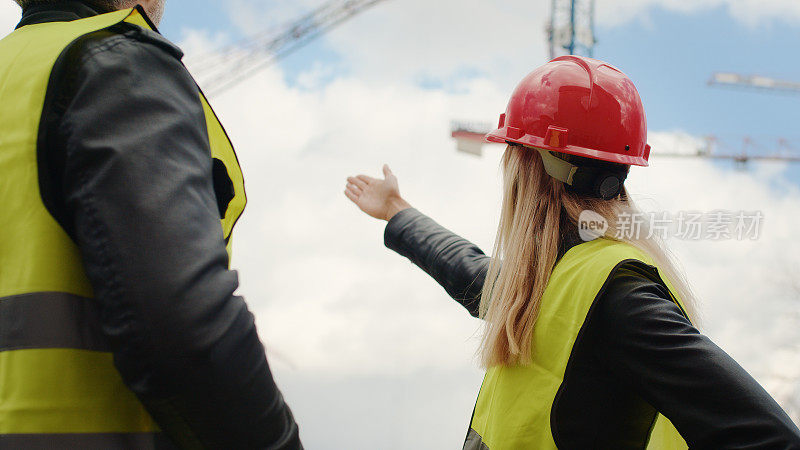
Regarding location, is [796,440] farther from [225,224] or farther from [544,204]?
[225,224]

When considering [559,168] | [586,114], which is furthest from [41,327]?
[586,114]

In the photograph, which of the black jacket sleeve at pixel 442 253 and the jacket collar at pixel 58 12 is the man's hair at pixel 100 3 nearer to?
the jacket collar at pixel 58 12

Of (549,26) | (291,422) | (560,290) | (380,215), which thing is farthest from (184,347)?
(549,26)

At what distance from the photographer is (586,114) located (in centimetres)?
240

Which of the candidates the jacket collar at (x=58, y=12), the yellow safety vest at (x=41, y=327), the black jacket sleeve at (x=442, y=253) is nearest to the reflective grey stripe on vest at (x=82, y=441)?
the yellow safety vest at (x=41, y=327)

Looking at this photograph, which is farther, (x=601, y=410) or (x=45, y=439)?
(x=601, y=410)

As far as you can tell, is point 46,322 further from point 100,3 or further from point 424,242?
point 424,242

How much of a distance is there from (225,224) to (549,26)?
29890 mm

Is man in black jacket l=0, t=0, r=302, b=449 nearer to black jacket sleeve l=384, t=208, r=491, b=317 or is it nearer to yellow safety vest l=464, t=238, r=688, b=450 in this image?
yellow safety vest l=464, t=238, r=688, b=450

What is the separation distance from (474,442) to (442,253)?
1.06m

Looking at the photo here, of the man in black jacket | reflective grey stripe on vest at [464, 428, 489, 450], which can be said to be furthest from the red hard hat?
the man in black jacket

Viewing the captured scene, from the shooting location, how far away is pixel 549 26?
29281 mm

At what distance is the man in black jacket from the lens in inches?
49.1

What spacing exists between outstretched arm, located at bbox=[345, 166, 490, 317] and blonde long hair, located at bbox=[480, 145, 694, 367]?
0.63 m
